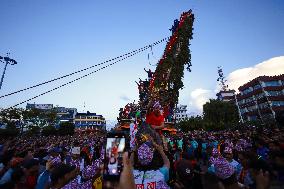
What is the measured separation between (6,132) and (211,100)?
54724 mm

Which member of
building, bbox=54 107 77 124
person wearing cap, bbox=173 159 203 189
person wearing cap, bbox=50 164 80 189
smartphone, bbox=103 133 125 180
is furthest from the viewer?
building, bbox=54 107 77 124

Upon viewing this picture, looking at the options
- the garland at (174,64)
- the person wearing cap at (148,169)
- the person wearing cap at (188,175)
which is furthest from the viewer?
the garland at (174,64)

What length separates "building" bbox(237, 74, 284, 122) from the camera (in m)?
73.1

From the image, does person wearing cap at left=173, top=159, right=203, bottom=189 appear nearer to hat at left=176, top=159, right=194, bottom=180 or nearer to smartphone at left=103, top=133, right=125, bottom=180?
hat at left=176, top=159, right=194, bottom=180

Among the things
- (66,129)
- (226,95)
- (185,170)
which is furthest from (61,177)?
(226,95)

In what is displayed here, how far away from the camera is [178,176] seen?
5.93 m

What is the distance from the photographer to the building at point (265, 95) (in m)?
73.1

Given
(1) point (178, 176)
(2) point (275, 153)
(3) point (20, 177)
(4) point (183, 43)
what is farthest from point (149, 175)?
(4) point (183, 43)

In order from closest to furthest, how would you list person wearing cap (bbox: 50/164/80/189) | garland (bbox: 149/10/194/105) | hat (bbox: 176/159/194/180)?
person wearing cap (bbox: 50/164/80/189) < hat (bbox: 176/159/194/180) < garland (bbox: 149/10/194/105)

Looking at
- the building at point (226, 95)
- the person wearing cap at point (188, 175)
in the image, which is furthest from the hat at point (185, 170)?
the building at point (226, 95)

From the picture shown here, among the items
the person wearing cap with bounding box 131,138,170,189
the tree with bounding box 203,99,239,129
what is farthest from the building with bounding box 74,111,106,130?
the person wearing cap with bounding box 131,138,170,189

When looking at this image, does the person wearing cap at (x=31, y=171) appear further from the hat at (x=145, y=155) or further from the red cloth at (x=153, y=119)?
the red cloth at (x=153, y=119)

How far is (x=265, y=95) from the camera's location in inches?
2931

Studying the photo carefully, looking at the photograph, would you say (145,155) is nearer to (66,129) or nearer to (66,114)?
(66,129)
